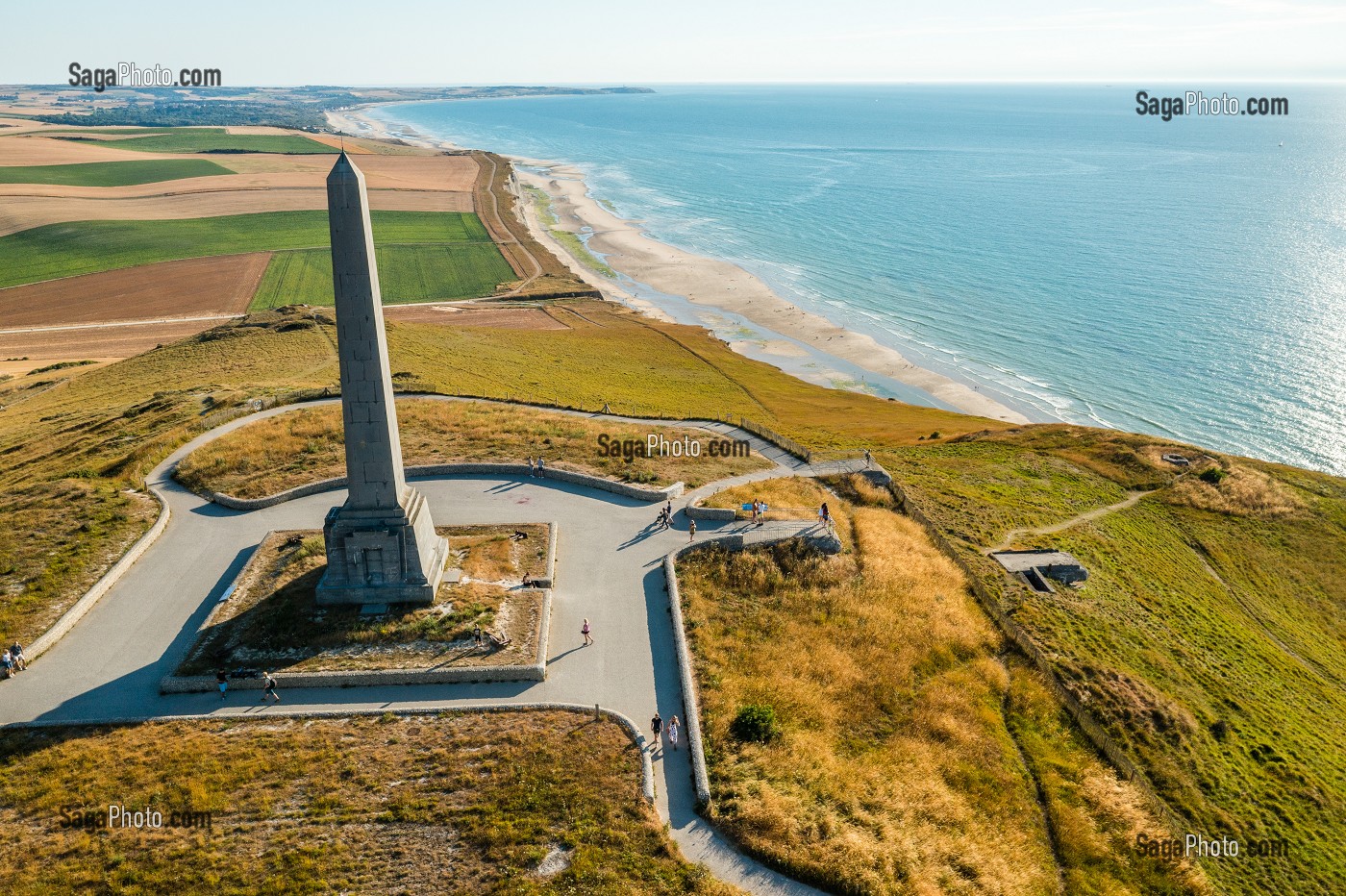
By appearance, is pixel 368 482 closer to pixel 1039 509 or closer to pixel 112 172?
pixel 1039 509

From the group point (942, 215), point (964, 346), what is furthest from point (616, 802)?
point (942, 215)

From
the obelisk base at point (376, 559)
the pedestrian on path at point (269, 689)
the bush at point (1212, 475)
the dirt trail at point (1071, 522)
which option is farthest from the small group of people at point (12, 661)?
the bush at point (1212, 475)

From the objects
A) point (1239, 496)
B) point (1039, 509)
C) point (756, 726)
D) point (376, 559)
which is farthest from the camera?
point (1239, 496)

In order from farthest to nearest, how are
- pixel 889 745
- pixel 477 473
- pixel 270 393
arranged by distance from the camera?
pixel 270 393 → pixel 477 473 → pixel 889 745

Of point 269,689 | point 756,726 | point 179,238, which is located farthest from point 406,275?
point 756,726

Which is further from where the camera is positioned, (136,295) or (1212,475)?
(136,295)

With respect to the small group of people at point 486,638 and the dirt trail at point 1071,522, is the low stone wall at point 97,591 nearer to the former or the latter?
the small group of people at point 486,638

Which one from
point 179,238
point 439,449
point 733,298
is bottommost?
point 439,449
